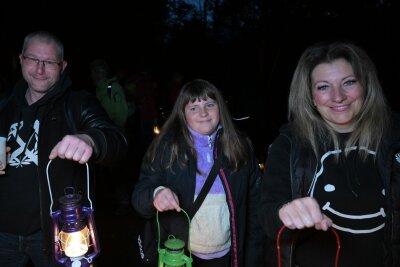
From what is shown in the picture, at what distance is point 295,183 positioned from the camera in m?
1.87

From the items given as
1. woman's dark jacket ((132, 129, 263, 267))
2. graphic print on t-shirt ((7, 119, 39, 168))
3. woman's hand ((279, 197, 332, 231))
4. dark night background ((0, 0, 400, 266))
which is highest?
dark night background ((0, 0, 400, 266))

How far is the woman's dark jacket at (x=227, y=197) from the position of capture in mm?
2512

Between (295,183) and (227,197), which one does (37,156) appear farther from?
(295,183)

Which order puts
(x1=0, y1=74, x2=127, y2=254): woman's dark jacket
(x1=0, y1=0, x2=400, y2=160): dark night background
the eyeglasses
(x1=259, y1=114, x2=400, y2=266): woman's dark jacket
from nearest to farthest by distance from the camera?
(x1=259, y1=114, x2=400, y2=266): woman's dark jacket → (x1=0, y1=74, x2=127, y2=254): woman's dark jacket → the eyeglasses → (x1=0, y1=0, x2=400, y2=160): dark night background

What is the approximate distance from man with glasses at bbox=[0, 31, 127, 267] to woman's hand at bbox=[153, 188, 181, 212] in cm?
41

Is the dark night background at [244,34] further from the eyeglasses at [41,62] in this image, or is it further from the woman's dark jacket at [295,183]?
the woman's dark jacket at [295,183]

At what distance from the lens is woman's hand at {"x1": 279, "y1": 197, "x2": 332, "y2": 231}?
4.80 ft

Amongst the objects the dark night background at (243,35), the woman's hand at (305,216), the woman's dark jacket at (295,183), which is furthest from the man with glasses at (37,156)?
the dark night background at (243,35)

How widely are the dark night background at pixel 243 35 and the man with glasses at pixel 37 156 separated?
189 inches

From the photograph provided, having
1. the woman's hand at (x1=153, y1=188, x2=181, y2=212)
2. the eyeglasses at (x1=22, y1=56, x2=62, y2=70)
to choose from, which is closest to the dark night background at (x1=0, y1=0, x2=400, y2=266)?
the eyeglasses at (x1=22, y1=56, x2=62, y2=70)

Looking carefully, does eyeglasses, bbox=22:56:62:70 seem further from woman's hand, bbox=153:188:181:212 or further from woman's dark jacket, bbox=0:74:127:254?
woman's hand, bbox=153:188:181:212

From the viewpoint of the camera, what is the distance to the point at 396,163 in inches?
72.7

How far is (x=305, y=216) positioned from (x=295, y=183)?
1.32 ft

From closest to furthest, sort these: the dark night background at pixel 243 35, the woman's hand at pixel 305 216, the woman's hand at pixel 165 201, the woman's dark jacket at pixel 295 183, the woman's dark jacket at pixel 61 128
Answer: the woman's hand at pixel 305 216 < the woman's dark jacket at pixel 295 183 < the woman's hand at pixel 165 201 < the woman's dark jacket at pixel 61 128 < the dark night background at pixel 243 35
